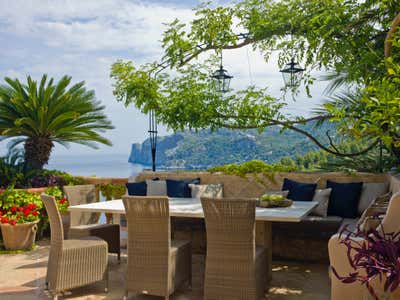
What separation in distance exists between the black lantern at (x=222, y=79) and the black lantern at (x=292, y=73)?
0.84m

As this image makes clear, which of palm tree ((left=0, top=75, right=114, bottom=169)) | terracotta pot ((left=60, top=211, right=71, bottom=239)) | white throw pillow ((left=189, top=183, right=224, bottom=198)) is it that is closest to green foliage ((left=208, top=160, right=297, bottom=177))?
white throw pillow ((left=189, top=183, right=224, bottom=198))

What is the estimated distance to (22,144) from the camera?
9039 mm

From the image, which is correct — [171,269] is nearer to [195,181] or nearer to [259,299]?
[259,299]

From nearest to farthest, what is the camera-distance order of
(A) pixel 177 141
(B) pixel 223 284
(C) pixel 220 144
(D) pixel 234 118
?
(B) pixel 223 284
(D) pixel 234 118
(C) pixel 220 144
(A) pixel 177 141

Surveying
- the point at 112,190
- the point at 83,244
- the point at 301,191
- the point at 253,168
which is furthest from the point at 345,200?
the point at 112,190

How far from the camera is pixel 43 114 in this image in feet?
27.4

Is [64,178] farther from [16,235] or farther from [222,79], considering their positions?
[222,79]

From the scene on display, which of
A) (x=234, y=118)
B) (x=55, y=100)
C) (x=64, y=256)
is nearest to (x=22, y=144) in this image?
(x=55, y=100)

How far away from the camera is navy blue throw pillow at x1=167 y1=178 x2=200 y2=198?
23.2ft

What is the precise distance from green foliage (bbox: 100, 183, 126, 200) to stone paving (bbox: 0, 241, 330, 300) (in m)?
1.83

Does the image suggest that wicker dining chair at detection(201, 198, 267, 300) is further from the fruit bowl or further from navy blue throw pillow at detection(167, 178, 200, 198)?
navy blue throw pillow at detection(167, 178, 200, 198)

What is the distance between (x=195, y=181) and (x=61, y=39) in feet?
16.6

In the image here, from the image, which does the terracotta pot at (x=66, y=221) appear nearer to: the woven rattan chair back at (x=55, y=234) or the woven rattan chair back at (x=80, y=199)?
the woven rattan chair back at (x=80, y=199)

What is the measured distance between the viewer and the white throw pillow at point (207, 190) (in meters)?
6.93
